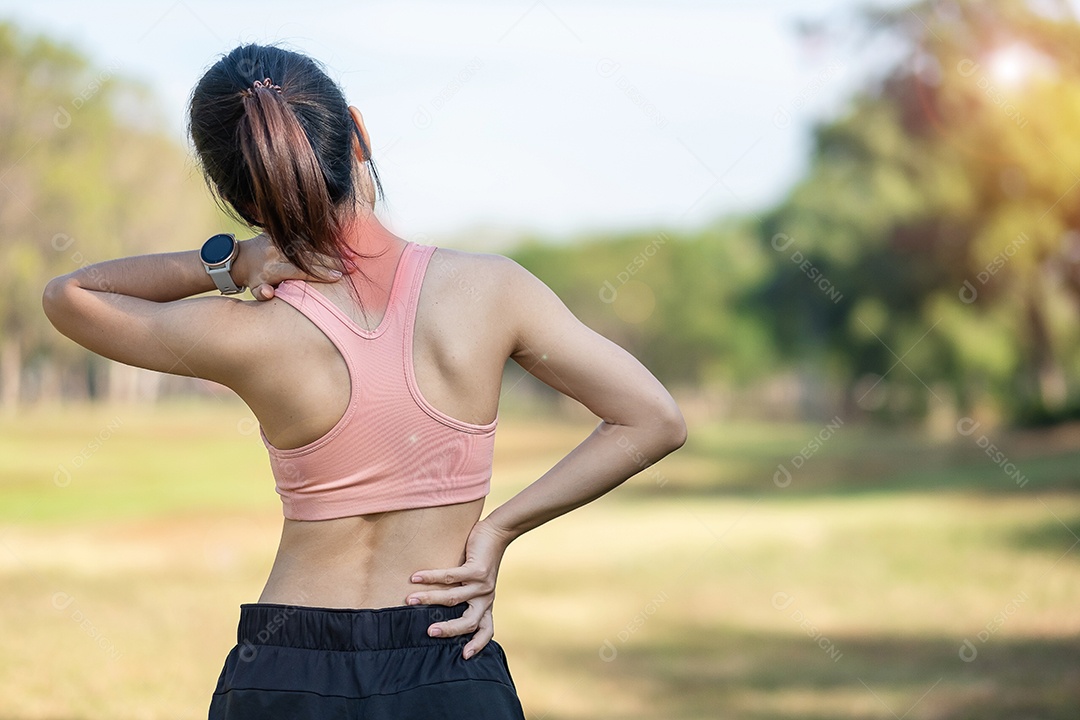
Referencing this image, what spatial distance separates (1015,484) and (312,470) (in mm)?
11884

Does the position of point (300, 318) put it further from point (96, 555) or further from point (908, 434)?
point (908, 434)

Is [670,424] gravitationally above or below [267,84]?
below

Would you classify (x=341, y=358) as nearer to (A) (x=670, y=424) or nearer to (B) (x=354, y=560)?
(B) (x=354, y=560)

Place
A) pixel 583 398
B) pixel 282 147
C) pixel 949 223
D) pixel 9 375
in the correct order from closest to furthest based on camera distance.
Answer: pixel 282 147 → pixel 583 398 → pixel 9 375 → pixel 949 223

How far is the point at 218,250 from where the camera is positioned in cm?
136

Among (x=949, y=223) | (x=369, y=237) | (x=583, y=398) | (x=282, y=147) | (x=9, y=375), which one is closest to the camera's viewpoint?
(x=282, y=147)

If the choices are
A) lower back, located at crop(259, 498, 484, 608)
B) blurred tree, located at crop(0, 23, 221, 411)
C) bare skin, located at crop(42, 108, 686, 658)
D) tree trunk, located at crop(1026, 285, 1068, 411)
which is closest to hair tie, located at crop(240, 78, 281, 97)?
bare skin, located at crop(42, 108, 686, 658)

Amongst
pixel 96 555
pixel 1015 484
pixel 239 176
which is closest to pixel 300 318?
pixel 239 176

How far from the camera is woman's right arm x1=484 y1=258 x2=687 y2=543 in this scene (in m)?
1.40

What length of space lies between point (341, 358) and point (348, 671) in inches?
14.2

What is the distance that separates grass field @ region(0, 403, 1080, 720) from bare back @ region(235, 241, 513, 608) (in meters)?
4.26

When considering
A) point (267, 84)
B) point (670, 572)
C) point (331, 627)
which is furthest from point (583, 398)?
point (670, 572)

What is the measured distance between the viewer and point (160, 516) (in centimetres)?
1165

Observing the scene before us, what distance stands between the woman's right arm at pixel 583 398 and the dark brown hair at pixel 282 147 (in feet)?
0.70
